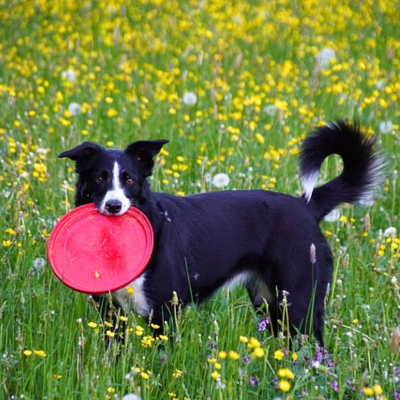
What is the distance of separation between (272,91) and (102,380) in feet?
16.9

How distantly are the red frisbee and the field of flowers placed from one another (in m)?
0.18

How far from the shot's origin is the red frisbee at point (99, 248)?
12.9 ft

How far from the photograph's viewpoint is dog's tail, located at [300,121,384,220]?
4.30 m

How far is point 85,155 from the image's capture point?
4.04 metres

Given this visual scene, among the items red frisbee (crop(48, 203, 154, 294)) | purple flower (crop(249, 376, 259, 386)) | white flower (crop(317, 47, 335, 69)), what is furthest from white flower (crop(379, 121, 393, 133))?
purple flower (crop(249, 376, 259, 386))

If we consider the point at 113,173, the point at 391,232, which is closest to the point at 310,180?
the point at 391,232

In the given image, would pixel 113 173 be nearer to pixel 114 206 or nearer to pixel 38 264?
pixel 114 206

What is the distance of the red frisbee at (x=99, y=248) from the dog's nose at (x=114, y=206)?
0.11 m

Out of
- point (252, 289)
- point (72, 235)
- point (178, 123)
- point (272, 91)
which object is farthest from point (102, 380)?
point (272, 91)

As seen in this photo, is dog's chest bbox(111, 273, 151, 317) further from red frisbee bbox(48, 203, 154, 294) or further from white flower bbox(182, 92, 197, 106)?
white flower bbox(182, 92, 197, 106)

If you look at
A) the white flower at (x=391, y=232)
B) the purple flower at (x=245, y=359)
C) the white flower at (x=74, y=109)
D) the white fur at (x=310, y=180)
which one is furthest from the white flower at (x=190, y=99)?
the purple flower at (x=245, y=359)

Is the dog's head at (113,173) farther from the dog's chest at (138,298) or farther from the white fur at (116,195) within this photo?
the dog's chest at (138,298)

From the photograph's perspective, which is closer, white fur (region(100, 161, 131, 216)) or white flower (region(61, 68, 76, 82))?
white fur (region(100, 161, 131, 216))

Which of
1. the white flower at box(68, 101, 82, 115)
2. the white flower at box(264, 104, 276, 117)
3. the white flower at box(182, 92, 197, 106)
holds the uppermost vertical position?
the white flower at box(182, 92, 197, 106)
